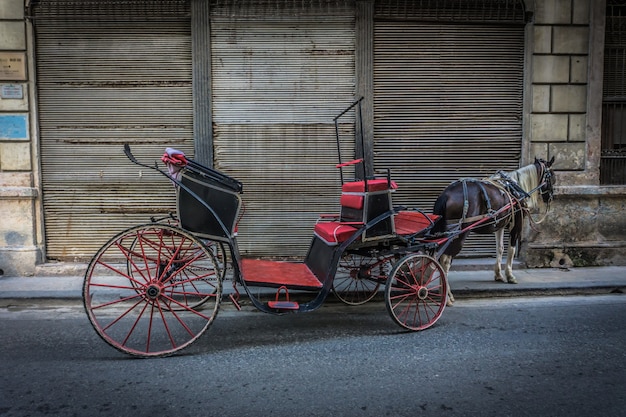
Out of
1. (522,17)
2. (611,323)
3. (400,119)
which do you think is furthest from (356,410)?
(522,17)

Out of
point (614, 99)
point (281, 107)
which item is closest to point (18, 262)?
point (281, 107)

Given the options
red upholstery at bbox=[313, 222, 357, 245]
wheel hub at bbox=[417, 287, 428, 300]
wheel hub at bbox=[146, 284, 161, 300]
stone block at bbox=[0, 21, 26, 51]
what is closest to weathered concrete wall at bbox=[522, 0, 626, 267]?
wheel hub at bbox=[417, 287, 428, 300]

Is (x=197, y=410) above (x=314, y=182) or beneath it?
beneath

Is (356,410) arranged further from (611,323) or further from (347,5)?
(347,5)

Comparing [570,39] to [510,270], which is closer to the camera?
[510,270]

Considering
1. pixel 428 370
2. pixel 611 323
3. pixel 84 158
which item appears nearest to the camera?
pixel 428 370

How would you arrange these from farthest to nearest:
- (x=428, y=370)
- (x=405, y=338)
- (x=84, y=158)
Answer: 1. (x=84, y=158)
2. (x=405, y=338)
3. (x=428, y=370)

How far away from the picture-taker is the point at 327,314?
19.0 feet

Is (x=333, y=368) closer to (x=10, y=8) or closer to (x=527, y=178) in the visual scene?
(x=527, y=178)

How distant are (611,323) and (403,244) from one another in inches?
92.7

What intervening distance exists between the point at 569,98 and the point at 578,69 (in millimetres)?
485

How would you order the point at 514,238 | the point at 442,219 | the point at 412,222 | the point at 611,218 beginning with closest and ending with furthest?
1. the point at 412,222
2. the point at 442,219
3. the point at 514,238
4. the point at 611,218

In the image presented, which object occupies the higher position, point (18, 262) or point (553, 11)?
point (553, 11)

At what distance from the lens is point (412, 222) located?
5.66 metres
